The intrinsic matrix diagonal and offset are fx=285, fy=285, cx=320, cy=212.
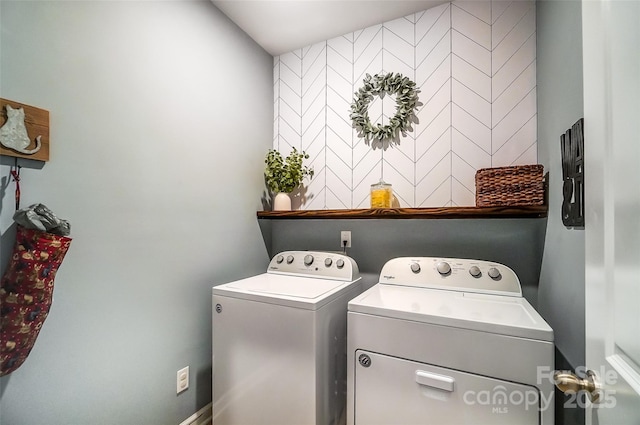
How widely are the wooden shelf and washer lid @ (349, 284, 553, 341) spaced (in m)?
0.41

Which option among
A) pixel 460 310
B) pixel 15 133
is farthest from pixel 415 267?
pixel 15 133

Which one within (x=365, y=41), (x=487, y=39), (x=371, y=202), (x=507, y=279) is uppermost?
(x=365, y=41)

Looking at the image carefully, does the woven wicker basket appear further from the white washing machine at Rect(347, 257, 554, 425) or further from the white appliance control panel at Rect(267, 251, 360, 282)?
the white appliance control panel at Rect(267, 251, 360, 282)

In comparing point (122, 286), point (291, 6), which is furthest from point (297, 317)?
point (291, 6)

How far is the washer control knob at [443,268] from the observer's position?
1.58 meters

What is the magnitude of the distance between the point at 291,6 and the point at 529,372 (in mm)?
2178

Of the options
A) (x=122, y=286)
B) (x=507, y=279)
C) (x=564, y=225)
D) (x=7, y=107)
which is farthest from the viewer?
(x=507, y=279)

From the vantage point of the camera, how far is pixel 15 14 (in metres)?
0.96

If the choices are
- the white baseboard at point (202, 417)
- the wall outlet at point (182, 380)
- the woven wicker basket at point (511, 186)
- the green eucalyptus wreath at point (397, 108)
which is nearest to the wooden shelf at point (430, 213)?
the woven wicker basket at point (511, 186)

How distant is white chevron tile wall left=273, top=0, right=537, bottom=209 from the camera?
5.33 feet

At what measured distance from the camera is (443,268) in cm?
158

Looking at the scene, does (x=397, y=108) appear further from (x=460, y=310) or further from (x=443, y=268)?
(x=460, y=310)

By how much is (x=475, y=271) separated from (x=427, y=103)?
3.52 ft

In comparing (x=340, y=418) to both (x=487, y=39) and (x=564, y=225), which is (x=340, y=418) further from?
(x=487, y=39)
